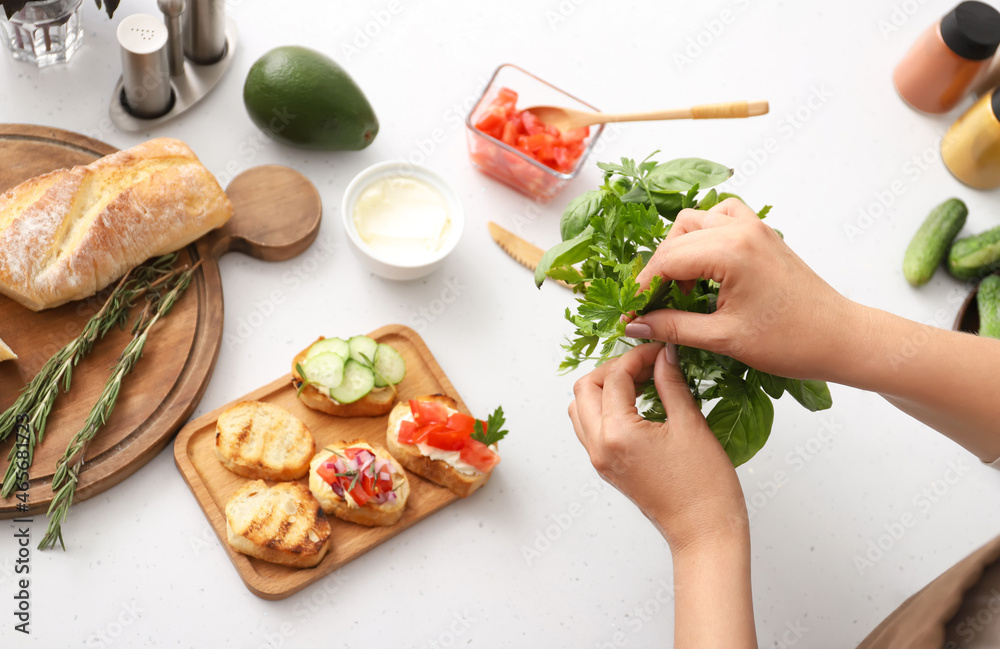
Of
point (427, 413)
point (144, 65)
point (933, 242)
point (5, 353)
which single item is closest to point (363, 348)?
point (427, 413)

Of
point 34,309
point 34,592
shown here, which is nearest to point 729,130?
point 34,309

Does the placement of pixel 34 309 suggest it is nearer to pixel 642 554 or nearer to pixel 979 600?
pixel 642 554

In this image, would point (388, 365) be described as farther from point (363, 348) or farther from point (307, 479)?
point (307, 479)

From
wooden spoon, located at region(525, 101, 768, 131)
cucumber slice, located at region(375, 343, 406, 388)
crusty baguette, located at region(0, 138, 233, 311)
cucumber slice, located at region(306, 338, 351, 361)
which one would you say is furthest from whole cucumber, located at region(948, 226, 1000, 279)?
crusty baguette, located at region(0, 138, 233, 311)

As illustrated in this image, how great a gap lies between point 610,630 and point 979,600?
830 mm

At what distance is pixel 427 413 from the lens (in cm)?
180

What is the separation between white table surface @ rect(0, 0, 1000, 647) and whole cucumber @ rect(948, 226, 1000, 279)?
80mm

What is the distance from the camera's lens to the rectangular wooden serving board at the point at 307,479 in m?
1.72

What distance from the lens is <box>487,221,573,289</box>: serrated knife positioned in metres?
2.11

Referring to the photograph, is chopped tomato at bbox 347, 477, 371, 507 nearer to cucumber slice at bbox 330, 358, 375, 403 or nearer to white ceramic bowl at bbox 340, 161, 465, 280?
cucumber slice at bbox 330, 358, 375, 403

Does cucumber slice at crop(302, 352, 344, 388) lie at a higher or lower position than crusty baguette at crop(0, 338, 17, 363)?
higher

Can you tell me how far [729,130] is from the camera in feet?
7.90

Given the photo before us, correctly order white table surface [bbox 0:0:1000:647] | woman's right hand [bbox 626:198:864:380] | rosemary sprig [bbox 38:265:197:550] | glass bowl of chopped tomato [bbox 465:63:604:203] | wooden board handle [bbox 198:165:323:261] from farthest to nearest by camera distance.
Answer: glass bowl of chopped tomato [bbox 465:63:604:203]
wooden board handle [bbox 198:165:323:261]
white table surface [bbox 0:0:1000:647]
rosemary sprig [bbox 38:265:197:550]
woman's right hand [bbox 626:198:864:380]

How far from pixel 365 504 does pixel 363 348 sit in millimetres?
380
